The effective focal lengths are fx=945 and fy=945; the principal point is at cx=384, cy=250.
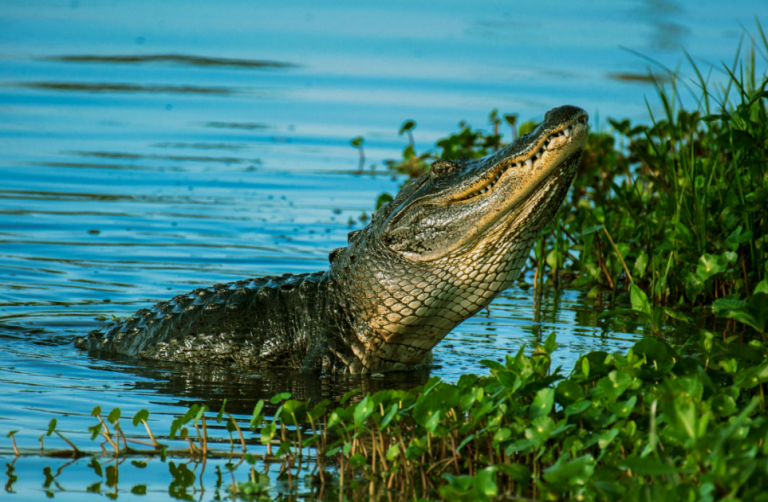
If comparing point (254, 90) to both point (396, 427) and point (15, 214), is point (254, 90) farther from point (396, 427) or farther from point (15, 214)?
point (396, 427)

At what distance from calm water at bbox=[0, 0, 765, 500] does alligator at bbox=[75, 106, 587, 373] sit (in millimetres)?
193

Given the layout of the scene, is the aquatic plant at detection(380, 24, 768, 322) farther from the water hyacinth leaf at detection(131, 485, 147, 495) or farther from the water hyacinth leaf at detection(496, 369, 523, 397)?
the water hyacinth leaf at detection(131, 485, 147, 495)

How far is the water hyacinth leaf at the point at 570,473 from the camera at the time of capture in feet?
9.05

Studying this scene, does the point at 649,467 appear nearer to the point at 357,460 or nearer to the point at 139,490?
the point at 357,460

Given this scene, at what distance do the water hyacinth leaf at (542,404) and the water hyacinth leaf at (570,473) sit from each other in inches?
13.2

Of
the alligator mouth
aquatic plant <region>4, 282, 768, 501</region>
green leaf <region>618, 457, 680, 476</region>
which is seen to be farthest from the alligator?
green leaf <region>618, 457, 680, 476</region>

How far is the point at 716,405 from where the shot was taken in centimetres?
323

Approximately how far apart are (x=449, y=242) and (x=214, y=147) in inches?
312

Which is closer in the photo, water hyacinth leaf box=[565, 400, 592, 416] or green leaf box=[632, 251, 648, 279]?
water hyacinth leaf box=[565, 400, 592, 416]

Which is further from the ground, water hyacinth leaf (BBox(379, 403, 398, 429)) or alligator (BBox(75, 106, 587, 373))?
alligator (BBox(75, 106, 587, 373))

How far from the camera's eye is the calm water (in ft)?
15.9

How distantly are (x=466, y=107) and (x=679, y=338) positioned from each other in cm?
888

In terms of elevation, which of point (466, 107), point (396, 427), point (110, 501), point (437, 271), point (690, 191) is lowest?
point (110, 501)

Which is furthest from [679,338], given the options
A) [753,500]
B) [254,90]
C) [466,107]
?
[254,90]
